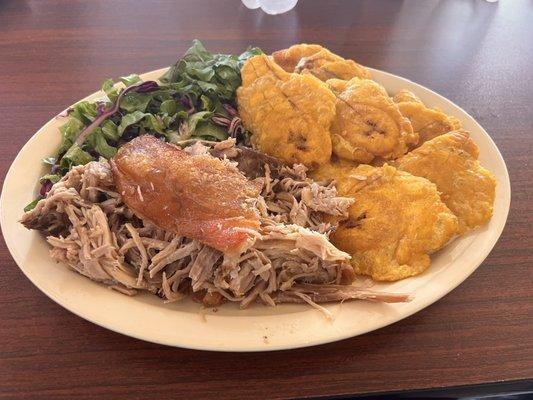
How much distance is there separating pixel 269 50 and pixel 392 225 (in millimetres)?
1807

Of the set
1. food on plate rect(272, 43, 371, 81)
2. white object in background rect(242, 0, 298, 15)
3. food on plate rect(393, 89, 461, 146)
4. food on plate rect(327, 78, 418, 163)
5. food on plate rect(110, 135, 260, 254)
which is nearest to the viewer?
food on plate rect(110, 135, 260, 254)

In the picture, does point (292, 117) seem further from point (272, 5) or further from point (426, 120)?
point (272, 5)

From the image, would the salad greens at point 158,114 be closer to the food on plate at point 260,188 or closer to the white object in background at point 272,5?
the food on plate at point 260,188

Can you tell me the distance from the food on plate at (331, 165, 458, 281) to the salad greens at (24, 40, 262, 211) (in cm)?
67

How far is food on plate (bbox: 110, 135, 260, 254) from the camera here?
5.22 feet

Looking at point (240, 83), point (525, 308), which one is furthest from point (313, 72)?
point (525, 308)

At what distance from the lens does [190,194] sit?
167 cm

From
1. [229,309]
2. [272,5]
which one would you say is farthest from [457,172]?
[272,5]

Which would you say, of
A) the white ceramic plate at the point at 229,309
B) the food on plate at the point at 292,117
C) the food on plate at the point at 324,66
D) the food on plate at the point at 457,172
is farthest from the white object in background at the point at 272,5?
the white ceramic plate at the point at 229,309

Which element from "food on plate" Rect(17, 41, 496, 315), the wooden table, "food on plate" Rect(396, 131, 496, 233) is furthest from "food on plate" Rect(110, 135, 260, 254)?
"food on plate" Rect(396, 131, 496, 233)

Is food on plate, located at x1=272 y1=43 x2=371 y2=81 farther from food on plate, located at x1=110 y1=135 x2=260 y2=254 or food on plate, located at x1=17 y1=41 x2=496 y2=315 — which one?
food on plate, located at x1=110 y1=135 x2=260 y2=254

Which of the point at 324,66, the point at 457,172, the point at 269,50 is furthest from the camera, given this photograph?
the point at 269,50

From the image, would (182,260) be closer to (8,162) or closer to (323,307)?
(323,307)

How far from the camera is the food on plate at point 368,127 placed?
1996mm
